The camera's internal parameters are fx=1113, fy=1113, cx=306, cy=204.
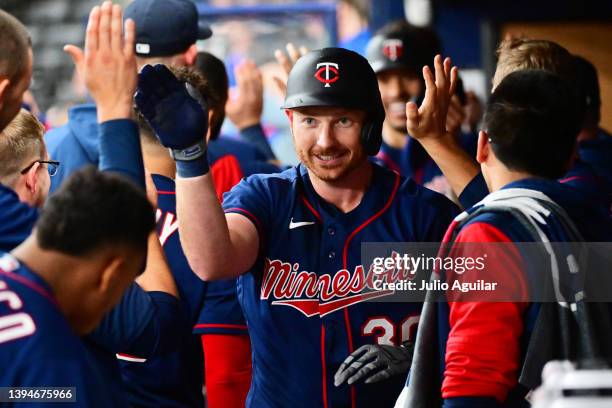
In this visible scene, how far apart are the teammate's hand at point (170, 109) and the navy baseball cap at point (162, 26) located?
64.5 inches

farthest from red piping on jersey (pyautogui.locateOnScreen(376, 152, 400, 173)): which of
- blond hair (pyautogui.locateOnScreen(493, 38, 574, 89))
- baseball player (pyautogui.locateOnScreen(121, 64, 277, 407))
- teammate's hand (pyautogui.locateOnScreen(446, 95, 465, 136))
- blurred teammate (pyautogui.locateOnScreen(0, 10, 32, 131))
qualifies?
blurred teammate (pyautogui.locateOnScreen(0, 10, 32, 131))

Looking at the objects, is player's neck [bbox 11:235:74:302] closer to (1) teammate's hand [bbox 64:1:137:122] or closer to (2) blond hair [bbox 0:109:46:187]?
(1) teammate's hand [bbox 64:1:137:122]

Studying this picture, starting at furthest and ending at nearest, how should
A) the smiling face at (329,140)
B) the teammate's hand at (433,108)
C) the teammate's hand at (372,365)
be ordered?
1. the teammate's hand at (433,108)
2. the smiling face at (329,140)
3. the teammate's hand at (372,365)

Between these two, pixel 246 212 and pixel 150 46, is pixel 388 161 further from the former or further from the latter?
pixel 246 212

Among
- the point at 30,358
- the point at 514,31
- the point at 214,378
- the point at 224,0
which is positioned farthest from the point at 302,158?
the point at 224,0

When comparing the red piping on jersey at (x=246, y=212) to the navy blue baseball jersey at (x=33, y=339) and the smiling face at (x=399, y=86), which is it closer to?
the navy blue baseball jersey at (x=33, y=339)

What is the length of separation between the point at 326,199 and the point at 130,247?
125 cm

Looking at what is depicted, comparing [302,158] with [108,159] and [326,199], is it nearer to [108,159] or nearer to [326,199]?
[326,199]

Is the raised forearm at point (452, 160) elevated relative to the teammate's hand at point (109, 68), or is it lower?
lower

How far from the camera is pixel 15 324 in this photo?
213cm

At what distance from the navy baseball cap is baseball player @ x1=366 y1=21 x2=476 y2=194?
145 centimetres

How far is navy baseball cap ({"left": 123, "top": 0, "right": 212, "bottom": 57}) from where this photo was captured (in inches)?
177

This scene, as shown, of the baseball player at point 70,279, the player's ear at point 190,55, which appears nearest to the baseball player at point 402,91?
the player's ear at point 190,55

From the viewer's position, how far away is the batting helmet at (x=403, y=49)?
234 inches
